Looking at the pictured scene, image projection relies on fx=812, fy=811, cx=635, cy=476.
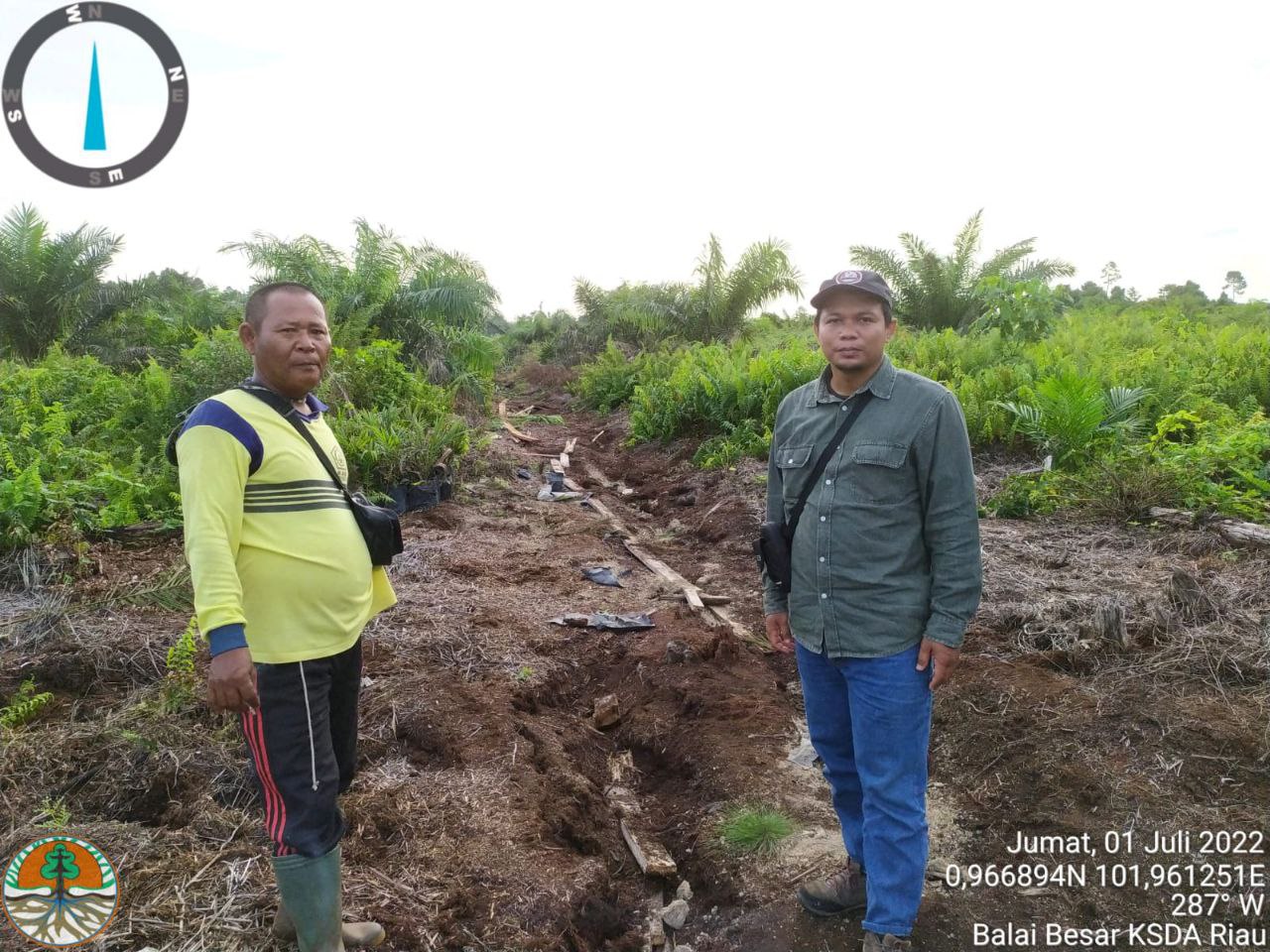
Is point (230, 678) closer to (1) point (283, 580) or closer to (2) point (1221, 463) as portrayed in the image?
(1) point (283, 580)

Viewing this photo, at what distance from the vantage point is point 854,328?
238 centimetres

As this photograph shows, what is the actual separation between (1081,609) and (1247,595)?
2.68ft

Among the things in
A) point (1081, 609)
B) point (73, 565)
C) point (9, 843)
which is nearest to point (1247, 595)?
point (1081, 609)

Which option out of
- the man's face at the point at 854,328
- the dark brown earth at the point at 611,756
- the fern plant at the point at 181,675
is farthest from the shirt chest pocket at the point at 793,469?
the fern plant at the point at 181,675

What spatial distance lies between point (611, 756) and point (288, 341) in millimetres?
2679

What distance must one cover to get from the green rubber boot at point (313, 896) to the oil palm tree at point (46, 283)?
1634cm

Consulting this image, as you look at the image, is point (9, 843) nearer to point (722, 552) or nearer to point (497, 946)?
point (497, 946)

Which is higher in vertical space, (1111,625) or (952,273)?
(952,273)

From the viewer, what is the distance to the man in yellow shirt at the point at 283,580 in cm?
199

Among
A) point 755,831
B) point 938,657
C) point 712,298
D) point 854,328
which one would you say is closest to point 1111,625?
point 755,831

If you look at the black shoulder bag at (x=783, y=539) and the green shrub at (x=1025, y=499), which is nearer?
the black shoulder bag at (x=783, y=539)

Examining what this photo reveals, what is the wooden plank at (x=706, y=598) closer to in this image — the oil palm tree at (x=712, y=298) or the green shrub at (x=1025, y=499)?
the green shrub at (x=1025, y=499)

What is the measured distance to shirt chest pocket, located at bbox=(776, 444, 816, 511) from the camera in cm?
258

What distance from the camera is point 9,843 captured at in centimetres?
272
